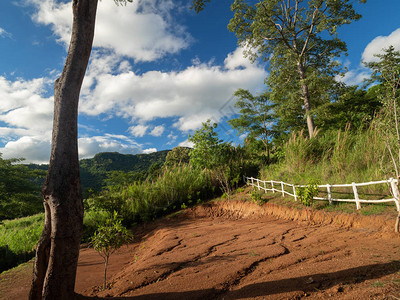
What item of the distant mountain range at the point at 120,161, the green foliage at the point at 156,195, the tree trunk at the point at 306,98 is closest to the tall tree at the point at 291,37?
the tree trunk at the point at 306,98

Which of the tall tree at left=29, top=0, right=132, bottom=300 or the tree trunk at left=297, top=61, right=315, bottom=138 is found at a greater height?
the tree trunk at left=297, top=61, right=315, bottom=138

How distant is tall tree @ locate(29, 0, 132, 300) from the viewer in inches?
106

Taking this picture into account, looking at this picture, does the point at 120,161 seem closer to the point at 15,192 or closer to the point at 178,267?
the point at 15,192

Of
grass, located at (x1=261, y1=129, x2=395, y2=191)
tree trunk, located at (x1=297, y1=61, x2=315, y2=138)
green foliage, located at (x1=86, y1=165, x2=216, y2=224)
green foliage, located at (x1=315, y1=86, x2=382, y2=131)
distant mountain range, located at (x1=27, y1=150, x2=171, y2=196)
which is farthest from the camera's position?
distant mountain range, located at (x1=27, y1=150, x2=171, y2=196)

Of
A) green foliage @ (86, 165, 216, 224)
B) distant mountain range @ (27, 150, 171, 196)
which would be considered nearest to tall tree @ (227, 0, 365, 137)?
green foliage @ (86, 165, 216, 224)

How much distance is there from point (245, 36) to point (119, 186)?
14.2 metres

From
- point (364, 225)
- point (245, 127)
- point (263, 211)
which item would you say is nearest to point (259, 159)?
point (245, 127)

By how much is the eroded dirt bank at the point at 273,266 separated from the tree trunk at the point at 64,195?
3.36 feet

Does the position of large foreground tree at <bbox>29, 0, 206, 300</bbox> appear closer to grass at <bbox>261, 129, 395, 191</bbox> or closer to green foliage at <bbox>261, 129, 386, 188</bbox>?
grass at <bbox>261, 129, 395, 191</bbox>

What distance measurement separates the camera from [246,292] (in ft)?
9.34

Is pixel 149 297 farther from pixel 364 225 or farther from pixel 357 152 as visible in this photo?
pixel 357 152

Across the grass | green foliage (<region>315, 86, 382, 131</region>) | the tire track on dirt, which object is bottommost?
the tire track on dirt

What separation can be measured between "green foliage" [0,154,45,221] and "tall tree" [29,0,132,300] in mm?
10094

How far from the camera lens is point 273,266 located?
3498 millimetres
